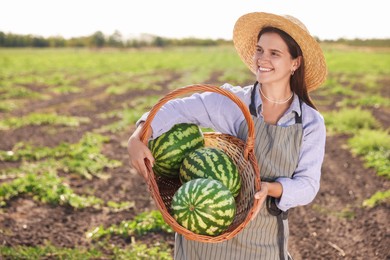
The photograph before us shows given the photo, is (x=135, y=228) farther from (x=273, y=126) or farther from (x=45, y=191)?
(x=273, y=126)

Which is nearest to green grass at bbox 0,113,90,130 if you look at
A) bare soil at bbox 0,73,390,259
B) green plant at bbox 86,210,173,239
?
bare soil at bbox 0,73,390,259

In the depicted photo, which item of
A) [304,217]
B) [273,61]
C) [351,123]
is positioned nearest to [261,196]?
[273,61]

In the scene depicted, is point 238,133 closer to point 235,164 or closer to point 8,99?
point 235,164

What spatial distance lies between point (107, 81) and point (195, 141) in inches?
795

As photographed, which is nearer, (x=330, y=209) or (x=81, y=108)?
(x=330, y=209)

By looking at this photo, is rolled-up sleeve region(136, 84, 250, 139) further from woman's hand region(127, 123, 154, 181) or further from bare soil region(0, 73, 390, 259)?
bare soil region(0, 73, 390, 259)

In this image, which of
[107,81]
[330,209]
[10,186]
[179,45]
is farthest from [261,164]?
[179,45]

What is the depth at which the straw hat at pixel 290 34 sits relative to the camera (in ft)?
9.18

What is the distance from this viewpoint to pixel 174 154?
273cm

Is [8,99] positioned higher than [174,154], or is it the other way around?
[174,154]

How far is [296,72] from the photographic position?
3074mm

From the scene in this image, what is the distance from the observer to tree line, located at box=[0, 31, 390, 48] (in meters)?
81.6

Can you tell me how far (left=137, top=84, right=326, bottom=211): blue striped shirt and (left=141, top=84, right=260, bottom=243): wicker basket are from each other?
13 cm

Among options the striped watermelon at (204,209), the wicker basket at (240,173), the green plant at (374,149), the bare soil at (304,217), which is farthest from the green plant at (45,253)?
the green plant at (374,149)
